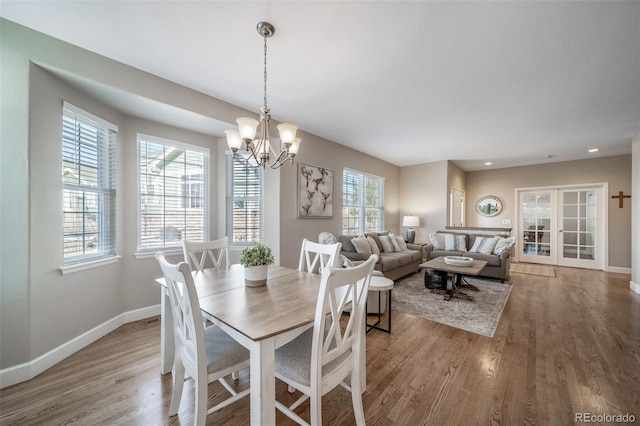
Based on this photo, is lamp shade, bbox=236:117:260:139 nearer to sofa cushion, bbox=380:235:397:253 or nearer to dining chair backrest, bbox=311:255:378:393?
dining chair backrest, bbox=311:255:378:393

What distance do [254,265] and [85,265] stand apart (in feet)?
6.20

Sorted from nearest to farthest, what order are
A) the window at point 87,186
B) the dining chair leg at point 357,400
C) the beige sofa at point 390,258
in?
the dining chair leg at point 357,400 < the window at point 87,186 < the beige sofa at point 390,258

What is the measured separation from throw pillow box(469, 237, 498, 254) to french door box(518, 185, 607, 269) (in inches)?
97.4

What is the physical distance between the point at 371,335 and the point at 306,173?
8.36 feet

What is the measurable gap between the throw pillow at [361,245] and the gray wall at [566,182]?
4786mm

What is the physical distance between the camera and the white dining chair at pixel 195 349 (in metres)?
1.26

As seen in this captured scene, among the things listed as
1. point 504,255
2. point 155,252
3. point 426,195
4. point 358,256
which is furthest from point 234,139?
point 426,195

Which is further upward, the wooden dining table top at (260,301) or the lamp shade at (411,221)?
the lamp shade at (411,221)

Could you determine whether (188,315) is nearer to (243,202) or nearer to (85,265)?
(85,265)

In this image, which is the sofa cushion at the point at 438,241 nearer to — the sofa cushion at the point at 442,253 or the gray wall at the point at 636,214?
the sofa cushion at the point at 442,253

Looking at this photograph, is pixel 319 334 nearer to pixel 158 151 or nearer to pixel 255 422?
pixel 255 422

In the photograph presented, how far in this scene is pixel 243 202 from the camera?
378 centimetres

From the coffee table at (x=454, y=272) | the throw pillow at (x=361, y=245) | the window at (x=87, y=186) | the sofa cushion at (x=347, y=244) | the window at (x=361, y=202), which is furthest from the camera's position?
the window at (x=361, y=202)

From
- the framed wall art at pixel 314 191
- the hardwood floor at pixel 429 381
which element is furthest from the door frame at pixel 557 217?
the framed wall art at pixel 314 191
